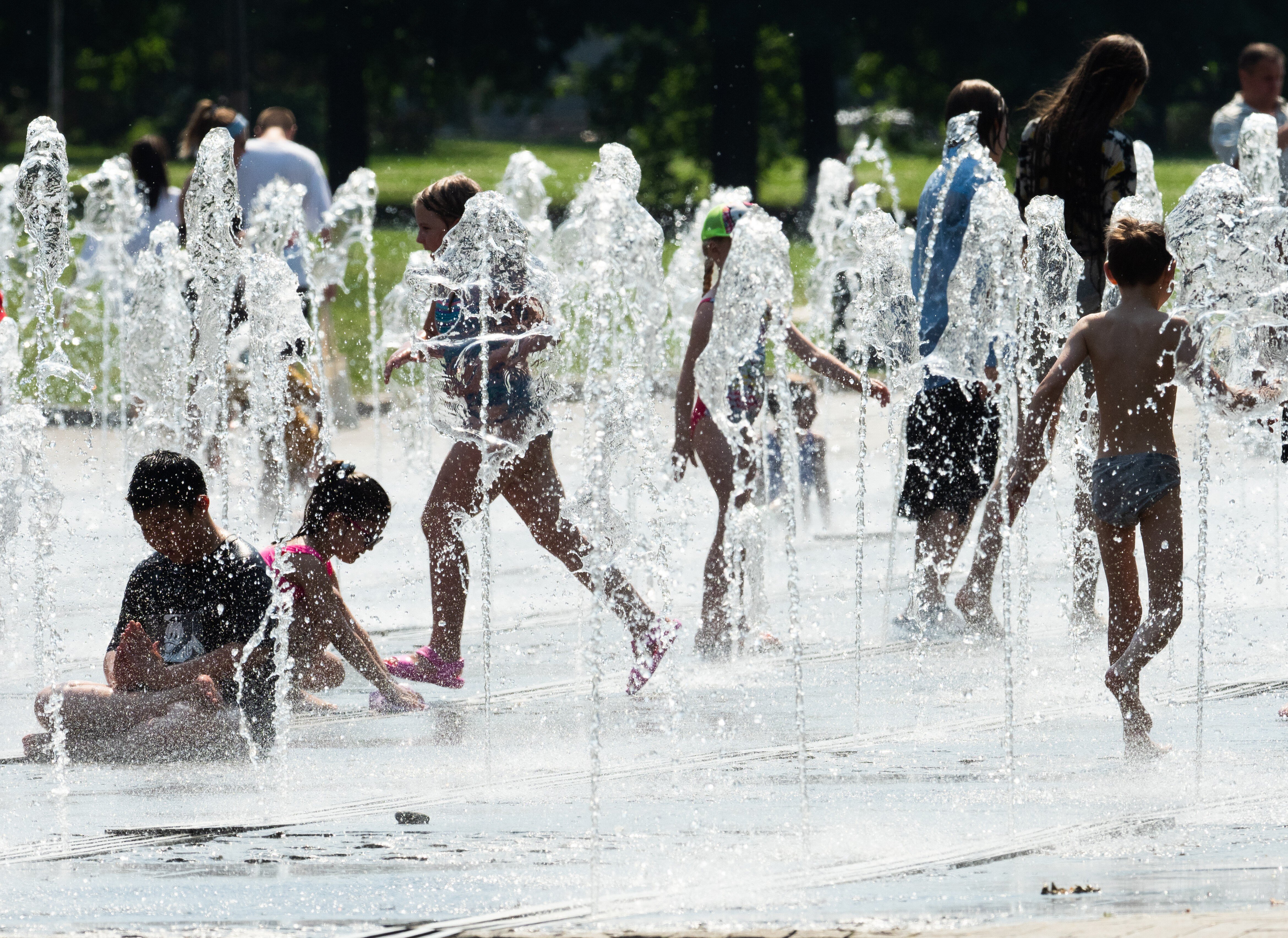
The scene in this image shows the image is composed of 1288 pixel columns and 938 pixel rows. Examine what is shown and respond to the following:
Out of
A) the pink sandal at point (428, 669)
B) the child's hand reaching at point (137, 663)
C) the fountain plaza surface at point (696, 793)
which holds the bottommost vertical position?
the fountain plaza surface at point (696, 793)

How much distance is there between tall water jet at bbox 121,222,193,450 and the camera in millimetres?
9172

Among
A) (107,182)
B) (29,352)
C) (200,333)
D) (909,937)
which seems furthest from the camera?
(107,182)

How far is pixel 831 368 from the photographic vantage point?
6.06m

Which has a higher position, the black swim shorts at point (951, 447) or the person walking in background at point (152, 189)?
the person walking in background at point (152, 189)

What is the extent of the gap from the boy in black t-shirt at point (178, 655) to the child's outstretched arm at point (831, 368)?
179cm

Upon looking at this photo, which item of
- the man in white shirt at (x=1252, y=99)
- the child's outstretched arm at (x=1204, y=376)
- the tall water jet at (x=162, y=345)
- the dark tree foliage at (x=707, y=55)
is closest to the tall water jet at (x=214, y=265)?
the tall water jet at (x=162, y=345)

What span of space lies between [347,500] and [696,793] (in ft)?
4.29

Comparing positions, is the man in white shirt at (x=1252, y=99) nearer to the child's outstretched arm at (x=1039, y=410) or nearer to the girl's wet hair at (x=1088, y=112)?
the girl's wet hair at (x=1088, y=112)

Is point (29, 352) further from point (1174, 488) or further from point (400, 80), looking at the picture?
point (400, 80)

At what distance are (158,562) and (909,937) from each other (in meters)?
2.44

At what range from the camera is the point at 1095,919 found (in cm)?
352

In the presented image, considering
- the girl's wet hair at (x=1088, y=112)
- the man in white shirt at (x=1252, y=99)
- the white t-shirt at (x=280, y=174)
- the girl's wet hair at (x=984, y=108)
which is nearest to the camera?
the girl's wet hair at (x=1088, y=112)

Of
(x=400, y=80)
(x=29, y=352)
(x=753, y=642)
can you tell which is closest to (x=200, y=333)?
(x=753, y=642)

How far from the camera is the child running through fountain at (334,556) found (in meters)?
5.34
